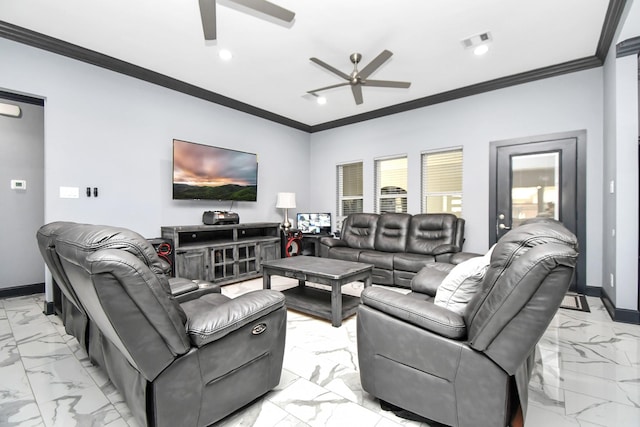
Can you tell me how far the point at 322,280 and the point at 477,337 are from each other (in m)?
1.71

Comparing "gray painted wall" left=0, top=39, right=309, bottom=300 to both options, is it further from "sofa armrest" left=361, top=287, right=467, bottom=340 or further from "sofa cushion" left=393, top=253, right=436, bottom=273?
"sofa armrest" left=361, top=287, right=467, bottom=340

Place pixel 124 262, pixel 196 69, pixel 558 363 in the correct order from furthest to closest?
pixel 196 69 → pixel 558 363 → pixel 124 262

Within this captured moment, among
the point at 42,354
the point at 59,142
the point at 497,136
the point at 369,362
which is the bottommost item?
the point at 42,354

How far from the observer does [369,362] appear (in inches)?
62.0

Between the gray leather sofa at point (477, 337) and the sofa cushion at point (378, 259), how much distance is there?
2.54 meters

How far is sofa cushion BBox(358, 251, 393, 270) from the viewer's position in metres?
4.08

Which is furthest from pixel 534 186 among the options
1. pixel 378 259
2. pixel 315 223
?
pixel 315 223

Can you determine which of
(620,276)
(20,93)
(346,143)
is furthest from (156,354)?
(346,143)

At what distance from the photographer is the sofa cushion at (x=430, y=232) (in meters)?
4.21

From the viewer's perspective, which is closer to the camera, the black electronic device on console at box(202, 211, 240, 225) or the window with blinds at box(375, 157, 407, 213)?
the black electronic device on console at box(202, 211, 240, 225)

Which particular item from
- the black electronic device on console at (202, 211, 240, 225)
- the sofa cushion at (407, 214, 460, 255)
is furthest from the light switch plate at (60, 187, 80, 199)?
the sofa cushion at (407, 214, 460, 255)

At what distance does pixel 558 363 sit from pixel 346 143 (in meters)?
4.68

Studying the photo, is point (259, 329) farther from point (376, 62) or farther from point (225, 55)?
point (225, 55)

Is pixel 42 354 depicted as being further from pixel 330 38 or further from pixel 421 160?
pixel 421 160
